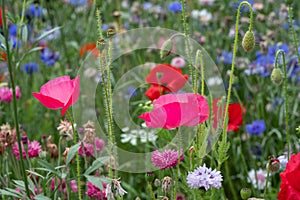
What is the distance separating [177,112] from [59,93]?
0.74ft

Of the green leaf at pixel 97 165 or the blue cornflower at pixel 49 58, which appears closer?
the green leaf at pixel 97 165

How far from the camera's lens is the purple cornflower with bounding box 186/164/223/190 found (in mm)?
1205

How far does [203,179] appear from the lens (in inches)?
47.5

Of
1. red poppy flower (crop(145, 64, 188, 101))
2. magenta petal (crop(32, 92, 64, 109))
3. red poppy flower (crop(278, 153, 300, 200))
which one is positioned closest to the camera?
red poppy flower (crop(278, 153, 300, 200))

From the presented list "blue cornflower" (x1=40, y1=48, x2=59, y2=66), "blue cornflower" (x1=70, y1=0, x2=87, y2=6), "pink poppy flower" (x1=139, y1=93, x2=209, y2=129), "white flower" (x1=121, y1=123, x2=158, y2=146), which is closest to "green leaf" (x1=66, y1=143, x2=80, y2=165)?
"pink poppy flower" (x1=139, y1=93, x2=209, y2=129)

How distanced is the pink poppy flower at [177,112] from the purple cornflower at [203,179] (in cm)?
9

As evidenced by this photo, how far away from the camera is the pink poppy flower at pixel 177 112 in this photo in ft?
3.90

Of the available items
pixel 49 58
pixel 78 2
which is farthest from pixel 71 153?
pixel 78 2

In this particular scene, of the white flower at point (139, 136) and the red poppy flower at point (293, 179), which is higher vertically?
the red poppy flower at point (293, 179)

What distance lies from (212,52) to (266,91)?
1.37 feet

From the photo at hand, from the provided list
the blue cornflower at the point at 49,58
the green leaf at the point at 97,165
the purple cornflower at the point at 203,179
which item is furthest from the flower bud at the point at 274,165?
the blue cornflower at the point at 49,58

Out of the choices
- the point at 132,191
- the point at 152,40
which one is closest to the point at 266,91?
the point at 152,40

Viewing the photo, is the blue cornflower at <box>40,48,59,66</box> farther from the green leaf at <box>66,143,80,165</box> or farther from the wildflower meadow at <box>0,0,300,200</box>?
the green leaf at <box>66,143,80,165</box>

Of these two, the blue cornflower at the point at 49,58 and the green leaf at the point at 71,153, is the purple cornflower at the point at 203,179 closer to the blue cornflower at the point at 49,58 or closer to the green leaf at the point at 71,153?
the green leaf at the point at 71,153
